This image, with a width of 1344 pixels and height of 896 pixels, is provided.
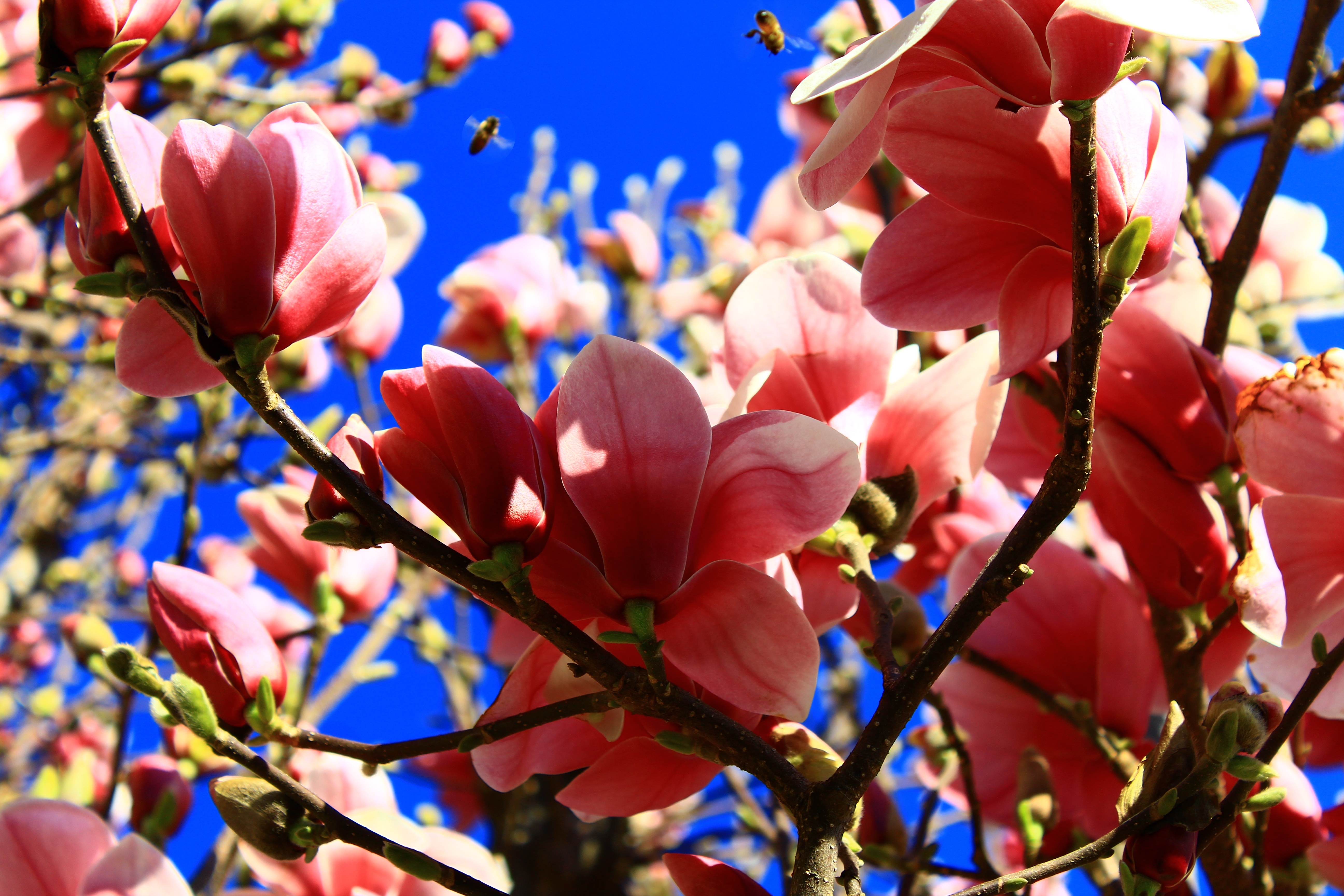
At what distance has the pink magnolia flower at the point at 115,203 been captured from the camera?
1.73 feet

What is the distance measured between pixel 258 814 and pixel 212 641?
4.1 inches

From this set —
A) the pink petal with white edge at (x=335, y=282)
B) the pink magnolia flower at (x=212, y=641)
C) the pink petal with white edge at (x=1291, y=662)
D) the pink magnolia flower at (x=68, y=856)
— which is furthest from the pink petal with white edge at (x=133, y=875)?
the pink petal with white edge at (x=1291, y=662)

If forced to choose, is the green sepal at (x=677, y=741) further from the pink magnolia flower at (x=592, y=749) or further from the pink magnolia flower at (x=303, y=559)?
the pink magnolia flower at (x=303, y=559)

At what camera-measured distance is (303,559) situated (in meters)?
1.06

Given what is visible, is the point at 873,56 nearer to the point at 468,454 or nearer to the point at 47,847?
the point at 468,454

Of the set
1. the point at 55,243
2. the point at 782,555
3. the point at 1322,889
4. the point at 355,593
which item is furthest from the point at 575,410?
the point at 55,243

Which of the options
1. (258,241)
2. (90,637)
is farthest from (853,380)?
(90,637)

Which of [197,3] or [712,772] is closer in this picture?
[712,772]

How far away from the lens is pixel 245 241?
0.51 metres

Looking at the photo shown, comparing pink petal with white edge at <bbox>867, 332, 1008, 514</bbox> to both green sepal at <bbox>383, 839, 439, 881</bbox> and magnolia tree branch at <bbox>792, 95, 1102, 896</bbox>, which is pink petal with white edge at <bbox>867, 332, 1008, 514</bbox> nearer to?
magnolia tree branch at <bbox>792, 95, 1102, 896</bbox>

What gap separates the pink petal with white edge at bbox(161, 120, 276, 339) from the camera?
19.6 inches

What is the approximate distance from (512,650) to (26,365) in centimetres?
294

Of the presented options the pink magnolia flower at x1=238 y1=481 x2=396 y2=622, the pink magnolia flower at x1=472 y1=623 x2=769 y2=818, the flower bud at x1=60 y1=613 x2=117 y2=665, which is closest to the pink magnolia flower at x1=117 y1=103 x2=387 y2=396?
the pink magnolia flower at x1=472 y1=623 x2=769 y2=818

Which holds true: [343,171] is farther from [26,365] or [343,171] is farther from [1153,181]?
[26,365]
